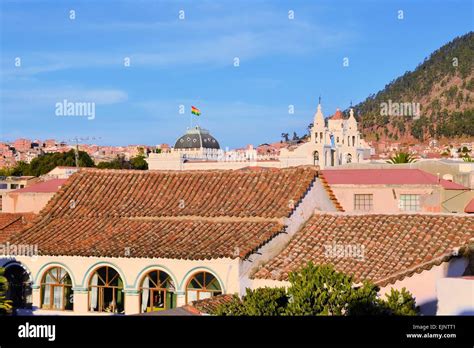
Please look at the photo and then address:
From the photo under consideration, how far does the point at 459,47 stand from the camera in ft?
554

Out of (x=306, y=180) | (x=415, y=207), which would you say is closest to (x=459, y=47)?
(x=415, y=207)

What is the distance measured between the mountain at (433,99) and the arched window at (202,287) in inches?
5319

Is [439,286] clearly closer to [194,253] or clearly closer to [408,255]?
[408,255]

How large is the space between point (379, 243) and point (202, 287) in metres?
4.61

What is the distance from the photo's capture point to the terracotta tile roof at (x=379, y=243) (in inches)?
696

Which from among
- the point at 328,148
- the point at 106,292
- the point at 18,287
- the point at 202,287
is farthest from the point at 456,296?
the point at 328,148

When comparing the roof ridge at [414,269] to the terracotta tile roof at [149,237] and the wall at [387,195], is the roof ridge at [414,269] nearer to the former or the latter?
the terracotta tile roof at [149,237]

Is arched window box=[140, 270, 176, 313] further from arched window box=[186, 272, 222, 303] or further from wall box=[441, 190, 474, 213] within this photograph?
wall box=[441, 190, 474, 213]

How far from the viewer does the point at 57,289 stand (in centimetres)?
2039

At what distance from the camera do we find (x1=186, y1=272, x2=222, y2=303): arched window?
1833 cm

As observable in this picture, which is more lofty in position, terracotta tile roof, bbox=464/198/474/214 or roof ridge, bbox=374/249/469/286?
terracotta tile roof, bbox=464/198/474/214

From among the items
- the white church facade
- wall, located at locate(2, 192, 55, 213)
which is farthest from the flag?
wall, located at locate(2, 192, 55, 213)

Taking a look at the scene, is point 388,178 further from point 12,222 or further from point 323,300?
point 323,300

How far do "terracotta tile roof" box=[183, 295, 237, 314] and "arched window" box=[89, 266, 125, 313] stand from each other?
144 inches
